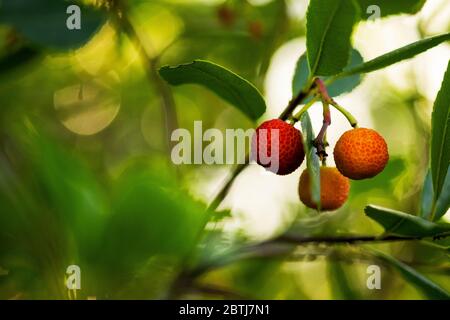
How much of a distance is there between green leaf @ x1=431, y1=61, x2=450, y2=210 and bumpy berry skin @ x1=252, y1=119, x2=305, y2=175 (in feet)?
0.70

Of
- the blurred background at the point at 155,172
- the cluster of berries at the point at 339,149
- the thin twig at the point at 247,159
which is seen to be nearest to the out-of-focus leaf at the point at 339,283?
the blurred background at the point at 155,172

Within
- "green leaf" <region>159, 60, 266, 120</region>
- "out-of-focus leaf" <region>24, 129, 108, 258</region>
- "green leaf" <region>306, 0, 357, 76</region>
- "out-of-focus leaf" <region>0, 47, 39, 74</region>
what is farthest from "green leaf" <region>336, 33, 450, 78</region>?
"out-of-focus leaf" <region>0, 47, 39, 74</region>

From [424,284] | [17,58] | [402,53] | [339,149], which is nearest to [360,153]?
[339,149]

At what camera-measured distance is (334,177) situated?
1.01 metres

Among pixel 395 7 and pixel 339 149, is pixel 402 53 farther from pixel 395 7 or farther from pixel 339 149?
pixel 395 7

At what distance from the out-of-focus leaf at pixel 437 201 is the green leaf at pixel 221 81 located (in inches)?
12.6

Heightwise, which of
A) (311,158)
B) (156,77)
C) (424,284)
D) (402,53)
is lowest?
(424,284)

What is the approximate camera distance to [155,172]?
1.04 meters

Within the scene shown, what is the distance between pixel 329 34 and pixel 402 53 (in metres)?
0.10

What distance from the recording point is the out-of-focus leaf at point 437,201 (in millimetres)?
1030

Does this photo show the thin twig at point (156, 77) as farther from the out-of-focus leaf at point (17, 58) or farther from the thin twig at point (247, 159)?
the thin twig at point (247, 159)

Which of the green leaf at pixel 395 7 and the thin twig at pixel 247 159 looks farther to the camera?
the green leaf at pixel 395 7
